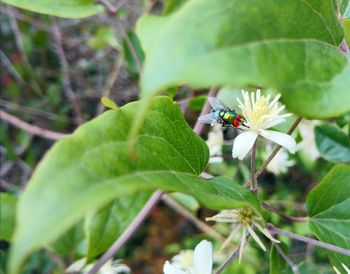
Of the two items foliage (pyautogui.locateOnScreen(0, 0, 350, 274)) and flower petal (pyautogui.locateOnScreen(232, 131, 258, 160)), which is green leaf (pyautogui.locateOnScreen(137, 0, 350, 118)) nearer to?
foliage (pyautogui.locateOnScreen(0, 0, 350, 274))

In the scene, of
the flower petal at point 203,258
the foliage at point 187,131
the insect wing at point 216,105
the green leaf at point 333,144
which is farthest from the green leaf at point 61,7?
the green leaf at point 333,144

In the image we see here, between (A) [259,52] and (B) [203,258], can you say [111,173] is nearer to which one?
(A) [259,52]

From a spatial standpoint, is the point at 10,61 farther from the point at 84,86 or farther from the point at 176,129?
the point at 176,129

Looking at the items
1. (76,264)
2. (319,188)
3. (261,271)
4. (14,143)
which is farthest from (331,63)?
(14,143)

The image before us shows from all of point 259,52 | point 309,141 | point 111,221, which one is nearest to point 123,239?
point 111,221

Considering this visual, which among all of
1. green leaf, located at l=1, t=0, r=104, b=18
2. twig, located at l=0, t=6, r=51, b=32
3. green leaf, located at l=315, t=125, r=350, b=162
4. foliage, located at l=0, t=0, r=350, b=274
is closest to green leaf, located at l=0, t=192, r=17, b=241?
foliage, located at l=0, t=0, r=350, b=274

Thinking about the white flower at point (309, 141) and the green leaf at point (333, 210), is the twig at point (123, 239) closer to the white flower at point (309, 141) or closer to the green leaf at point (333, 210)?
the green leaf at point (333, 210)
